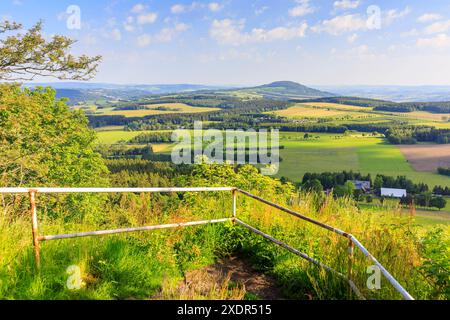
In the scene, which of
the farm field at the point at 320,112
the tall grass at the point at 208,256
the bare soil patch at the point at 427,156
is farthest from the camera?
the farm field at the point at 320,112

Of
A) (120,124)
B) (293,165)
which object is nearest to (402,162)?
(293,165)

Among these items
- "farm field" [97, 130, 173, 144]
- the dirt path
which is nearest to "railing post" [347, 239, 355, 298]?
the dirt path

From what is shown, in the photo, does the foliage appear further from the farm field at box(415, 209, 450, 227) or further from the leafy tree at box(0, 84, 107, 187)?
the leafy tree at box(0, 84, 107, 187)

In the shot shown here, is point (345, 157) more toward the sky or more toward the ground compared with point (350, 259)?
more toward the ground

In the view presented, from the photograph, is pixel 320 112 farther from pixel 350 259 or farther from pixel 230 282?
pixel 350 259

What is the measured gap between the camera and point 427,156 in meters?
67.2

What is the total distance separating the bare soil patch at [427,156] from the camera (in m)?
60.4

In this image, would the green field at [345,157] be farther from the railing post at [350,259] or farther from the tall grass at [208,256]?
the railing post at [350,259]

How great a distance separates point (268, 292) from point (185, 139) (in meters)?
71.2

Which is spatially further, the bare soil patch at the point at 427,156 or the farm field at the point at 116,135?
the farm field at the point at 116,135

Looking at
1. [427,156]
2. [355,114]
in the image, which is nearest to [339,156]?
[427,156]

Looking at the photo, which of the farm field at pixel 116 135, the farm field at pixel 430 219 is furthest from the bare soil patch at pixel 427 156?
the farm field at pixel 116 135

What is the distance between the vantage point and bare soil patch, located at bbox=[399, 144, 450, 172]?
198 ft

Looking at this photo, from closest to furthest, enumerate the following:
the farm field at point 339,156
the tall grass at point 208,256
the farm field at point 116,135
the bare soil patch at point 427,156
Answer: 1. the tall grass at point 208,256
2. the farm field at point 339,156
3. the bare soil patch at point 427,156
4. the farm field at point 116,135
